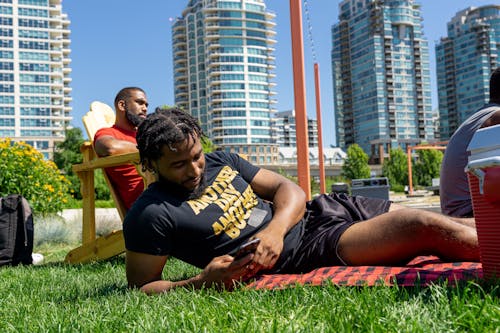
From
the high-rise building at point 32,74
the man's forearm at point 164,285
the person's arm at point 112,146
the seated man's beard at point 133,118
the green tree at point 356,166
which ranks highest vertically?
the high-rise building at point 32,74

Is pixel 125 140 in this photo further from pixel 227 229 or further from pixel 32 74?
pixel 32 74

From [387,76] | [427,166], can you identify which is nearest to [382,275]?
[427,166]

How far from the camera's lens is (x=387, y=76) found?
318ft

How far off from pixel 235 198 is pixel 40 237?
6.26 metres

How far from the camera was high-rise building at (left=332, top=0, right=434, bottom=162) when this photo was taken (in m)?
96.1

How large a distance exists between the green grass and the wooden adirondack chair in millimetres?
2002

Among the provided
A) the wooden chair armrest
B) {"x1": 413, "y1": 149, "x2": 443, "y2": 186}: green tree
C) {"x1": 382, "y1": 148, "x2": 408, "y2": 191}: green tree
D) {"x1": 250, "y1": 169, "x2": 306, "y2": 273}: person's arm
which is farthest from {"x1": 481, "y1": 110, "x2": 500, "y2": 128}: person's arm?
{"x1": 382, "y1": 148, "x2": 408, "y2": 191}: green tree

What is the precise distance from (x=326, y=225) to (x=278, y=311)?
0.98 m

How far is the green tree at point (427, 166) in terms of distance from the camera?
61.7 metres

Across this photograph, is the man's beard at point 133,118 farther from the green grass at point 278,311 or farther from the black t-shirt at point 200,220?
the green grass at point 278,311

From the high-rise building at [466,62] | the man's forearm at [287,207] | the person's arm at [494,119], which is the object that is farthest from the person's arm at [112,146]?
the high-rise building at [466,62]

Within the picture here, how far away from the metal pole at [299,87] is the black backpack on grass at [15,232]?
2739 millimetres

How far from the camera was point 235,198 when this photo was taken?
252 cm

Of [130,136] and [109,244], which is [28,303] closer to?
[109,244]
